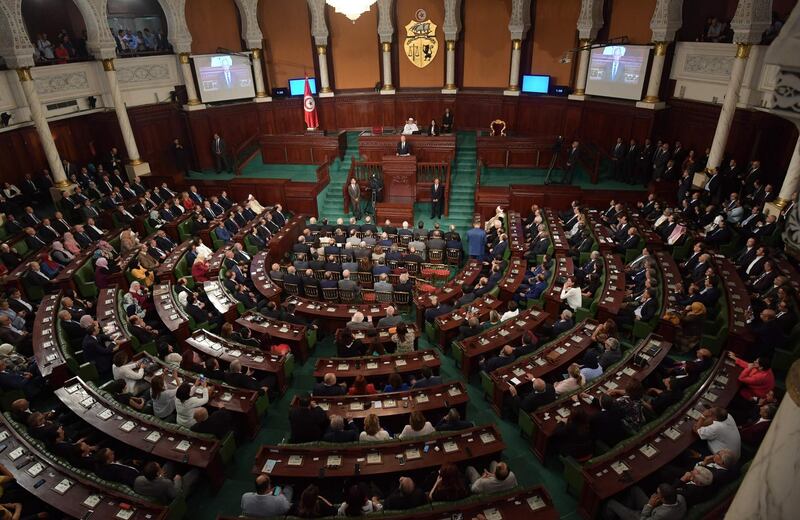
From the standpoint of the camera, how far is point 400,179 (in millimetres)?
17641

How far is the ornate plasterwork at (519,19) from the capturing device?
62.1ft

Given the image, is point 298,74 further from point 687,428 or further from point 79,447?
point 687,428

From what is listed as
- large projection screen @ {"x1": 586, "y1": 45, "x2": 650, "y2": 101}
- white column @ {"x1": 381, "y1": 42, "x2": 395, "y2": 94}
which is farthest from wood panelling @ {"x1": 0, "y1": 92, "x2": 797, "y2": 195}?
large projection screen @ {"x1": 586, "y1": 45, "x2": 650, "y2": 101}

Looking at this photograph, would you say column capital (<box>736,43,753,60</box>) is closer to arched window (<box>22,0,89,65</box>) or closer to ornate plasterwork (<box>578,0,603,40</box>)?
ornate plasterwork (<box>578,0,603,40</box>)

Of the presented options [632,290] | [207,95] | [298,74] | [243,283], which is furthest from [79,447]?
[298,74]

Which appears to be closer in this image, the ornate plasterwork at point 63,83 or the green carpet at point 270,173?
the ornate plasterwork at point 63,83

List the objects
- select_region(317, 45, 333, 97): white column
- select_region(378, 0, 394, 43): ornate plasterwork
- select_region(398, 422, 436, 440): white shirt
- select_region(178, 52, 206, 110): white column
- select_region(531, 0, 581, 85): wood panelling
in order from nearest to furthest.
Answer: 1. select_region(398, 422, 436, 440): white shirt
2. select_region(178, 52, 206, 110): white column
3. select_region(531, 0, 581, 85): wood panelling
4. select_region(378, 0, 394, 43): ornate plasterwork
5. select_region(317, 45, 333, 97): white column

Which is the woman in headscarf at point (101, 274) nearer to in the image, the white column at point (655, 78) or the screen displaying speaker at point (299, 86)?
the screen displaying speaker at point (299, 86)

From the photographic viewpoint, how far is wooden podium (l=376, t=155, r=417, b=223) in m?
16.9

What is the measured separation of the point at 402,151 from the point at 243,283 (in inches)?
329

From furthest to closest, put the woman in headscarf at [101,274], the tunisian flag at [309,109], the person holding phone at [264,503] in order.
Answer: the tunisian flag at [309,109] → the woman in headscarf at [101,274] → the person holding phone at [264,503]

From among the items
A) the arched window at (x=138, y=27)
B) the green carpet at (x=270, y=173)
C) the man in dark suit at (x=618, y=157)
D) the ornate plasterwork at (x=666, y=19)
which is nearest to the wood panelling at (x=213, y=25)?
Answer: the arched window at (x=138, y=27)

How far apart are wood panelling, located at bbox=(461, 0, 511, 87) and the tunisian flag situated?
6.88 metres

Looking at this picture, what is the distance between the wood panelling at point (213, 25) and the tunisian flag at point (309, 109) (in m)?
3.67
